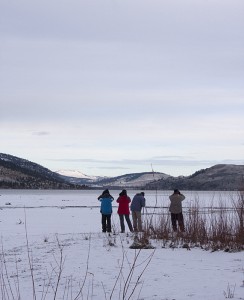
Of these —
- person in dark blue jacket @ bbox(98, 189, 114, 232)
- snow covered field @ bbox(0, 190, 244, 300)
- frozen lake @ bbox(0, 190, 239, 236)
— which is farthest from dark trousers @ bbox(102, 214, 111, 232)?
snow covered field @ bbox(0, 190, 244, 300)

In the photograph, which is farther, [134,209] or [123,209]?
[123,209]

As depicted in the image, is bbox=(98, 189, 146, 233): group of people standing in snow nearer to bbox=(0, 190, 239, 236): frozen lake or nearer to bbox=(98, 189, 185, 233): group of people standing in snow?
bbox=(98, 189, 185, 233): group of people standing in snow

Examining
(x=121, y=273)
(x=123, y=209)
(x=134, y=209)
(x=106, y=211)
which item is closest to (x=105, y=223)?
(x=106, y=211)

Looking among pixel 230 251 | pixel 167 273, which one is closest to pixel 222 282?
pixel 167 273

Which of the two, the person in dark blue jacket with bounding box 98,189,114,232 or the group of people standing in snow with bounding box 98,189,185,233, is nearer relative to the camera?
the group of people standing in snow with bounding box 98,189,185,233

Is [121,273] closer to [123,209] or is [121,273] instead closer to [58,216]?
[123,209]

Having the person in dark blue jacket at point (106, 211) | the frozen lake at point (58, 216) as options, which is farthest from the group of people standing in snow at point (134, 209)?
the frozen lake at point (58, 216)

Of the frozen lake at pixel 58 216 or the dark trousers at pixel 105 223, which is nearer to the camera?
the dark trousers at pixel 105 223

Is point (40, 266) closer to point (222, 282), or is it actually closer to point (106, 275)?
point (106, 275)

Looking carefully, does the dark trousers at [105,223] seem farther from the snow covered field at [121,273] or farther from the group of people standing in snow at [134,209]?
the snow covered field at [121,273]

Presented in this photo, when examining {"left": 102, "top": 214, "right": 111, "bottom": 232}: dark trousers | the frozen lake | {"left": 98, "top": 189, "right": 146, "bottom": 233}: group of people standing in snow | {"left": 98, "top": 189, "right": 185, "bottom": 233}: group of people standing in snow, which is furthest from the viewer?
the frozen lake

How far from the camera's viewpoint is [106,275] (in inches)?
342

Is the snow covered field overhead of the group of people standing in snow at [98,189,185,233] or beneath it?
beneath

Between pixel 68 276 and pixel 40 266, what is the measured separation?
1222 millimetres
